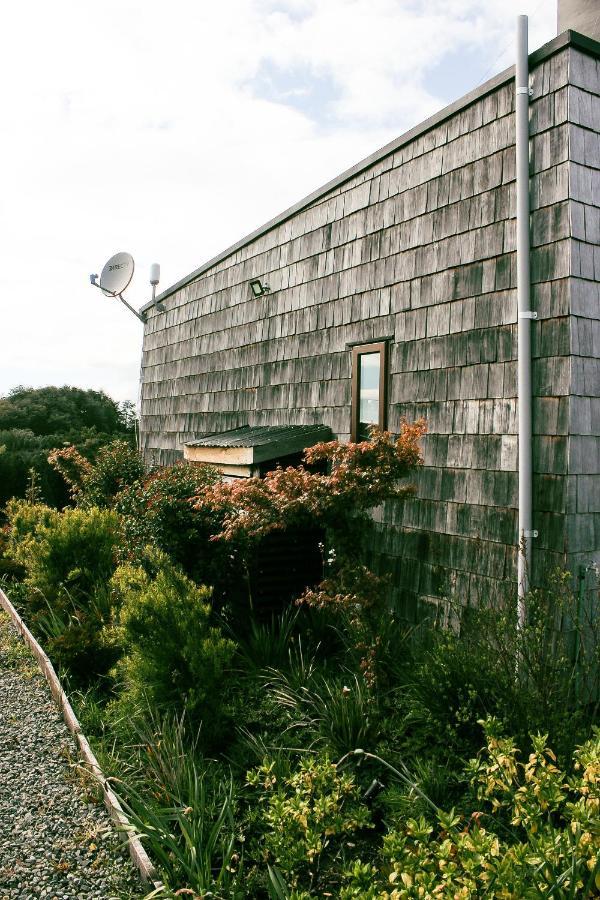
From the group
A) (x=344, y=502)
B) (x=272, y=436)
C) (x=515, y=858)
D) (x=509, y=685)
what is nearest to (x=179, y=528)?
(x=272, y=436)

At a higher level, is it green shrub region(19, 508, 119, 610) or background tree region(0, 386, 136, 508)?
background tree region(0, 386, 136, 508)

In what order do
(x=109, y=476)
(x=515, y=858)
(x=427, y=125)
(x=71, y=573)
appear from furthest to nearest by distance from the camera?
(x=109, y=476) < (x=71, y=573) < (x=427, y=125) < (x=515, y=858)

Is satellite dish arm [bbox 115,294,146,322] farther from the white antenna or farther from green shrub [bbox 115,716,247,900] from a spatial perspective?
green shrub [bbox 115,716,247,900]

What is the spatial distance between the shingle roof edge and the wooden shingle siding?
0.11 feet

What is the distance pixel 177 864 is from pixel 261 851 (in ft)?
1.39

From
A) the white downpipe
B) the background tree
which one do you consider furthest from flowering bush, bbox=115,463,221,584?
Result: the background tree

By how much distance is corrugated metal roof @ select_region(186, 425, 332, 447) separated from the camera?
7312 millimetres

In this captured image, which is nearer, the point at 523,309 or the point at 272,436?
the point at 523,309

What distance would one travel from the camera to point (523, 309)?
5.11 meters

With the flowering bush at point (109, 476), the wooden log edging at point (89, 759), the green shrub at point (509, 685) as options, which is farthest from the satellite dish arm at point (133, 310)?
the green shrub at point (509, 685)

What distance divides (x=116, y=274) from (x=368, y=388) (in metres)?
8.22

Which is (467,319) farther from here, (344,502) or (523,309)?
(344,502)

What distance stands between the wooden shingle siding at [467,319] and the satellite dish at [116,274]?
5.42 metres

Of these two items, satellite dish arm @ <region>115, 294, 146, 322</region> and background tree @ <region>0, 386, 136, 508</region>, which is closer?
satellite dish arm @ <region>115, 294, 146, 322</region>
